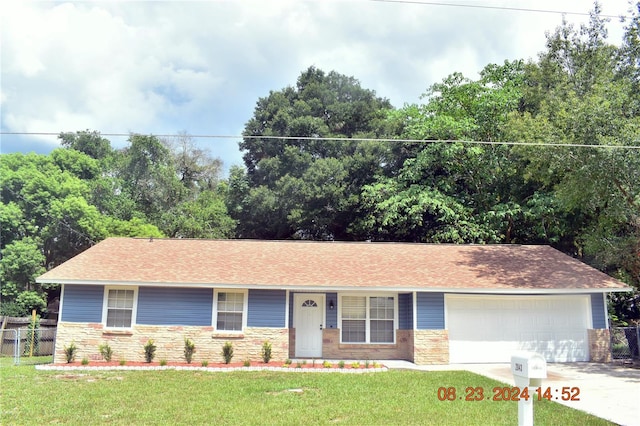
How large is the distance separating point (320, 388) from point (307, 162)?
64.9 ft

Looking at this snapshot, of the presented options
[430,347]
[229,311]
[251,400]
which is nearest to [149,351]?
[229,311]

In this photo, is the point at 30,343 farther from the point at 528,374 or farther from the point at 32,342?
the point at 528,374

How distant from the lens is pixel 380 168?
95.0ft

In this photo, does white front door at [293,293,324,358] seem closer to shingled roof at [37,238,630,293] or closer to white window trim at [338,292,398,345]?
white window trim at [338,292,398,345]

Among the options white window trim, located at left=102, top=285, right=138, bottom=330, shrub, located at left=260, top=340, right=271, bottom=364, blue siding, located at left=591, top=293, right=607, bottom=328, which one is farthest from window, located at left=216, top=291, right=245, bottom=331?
blue siding, located at left=591, top=293, right=607, bottom=328

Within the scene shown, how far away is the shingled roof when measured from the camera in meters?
15.7

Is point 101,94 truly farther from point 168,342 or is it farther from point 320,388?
point 320,388

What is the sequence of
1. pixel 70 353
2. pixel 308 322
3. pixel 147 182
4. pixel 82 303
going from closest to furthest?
pixel 70 353, pixel 82 303, pixel 308 322, pixel 147 182

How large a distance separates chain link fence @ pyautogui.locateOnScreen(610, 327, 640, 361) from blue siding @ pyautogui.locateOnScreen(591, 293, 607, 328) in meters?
1.17

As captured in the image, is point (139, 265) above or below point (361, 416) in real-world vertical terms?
above

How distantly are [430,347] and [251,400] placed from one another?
25.5ft

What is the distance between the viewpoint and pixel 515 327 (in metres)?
16.3

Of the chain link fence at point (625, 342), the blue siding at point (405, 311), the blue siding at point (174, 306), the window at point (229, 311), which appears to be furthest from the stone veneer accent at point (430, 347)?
the blue siding at point (174, 306)

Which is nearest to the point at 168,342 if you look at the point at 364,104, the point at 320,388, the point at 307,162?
the point at 320,388
